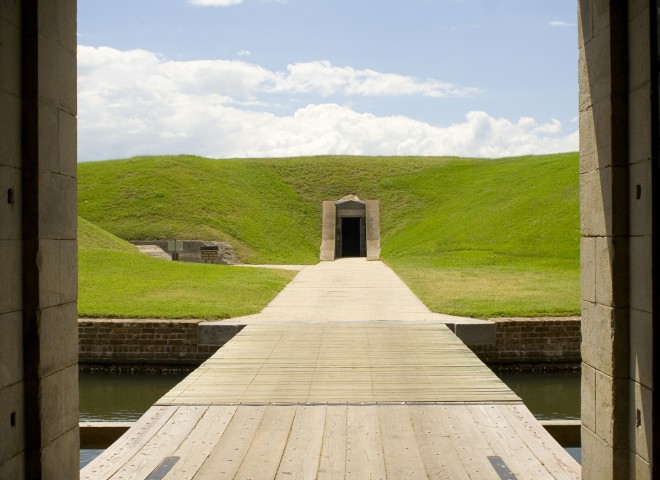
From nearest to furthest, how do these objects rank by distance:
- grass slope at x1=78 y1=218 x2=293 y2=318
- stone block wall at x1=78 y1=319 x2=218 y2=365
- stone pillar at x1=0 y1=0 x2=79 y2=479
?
stone pillar at x1=0 y1=0 x2=79 y2=479, stone block wall at x1=78 y1=319 x2=218 y2=365, grass slope at x1=78 y1=218 x2=293 y2=318

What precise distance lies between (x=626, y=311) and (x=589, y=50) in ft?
5.72

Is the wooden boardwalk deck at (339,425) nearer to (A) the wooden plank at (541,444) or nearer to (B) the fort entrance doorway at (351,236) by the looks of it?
(A) the wooden plank at (541,444)

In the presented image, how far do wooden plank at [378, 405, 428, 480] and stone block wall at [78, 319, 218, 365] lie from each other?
256 inches

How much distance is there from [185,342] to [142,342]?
2.52 feet

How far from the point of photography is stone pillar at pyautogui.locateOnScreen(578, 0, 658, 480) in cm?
446

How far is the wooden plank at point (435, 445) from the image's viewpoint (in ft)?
19.1

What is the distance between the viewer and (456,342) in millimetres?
12047

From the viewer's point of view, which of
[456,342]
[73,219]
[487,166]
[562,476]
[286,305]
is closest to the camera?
[73,219]

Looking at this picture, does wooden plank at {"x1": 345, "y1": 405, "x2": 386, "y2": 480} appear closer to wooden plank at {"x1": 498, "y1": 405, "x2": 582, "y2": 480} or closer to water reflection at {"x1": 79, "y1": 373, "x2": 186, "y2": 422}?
wooden plank at {"x1": 498, "y1": 405, "x2": 582, "y2": 480}

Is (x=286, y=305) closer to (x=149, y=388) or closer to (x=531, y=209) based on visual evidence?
(x=149, y=388)

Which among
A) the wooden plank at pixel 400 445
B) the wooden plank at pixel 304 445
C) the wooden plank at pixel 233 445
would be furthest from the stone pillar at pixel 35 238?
the wooden plank at pixel 400 445

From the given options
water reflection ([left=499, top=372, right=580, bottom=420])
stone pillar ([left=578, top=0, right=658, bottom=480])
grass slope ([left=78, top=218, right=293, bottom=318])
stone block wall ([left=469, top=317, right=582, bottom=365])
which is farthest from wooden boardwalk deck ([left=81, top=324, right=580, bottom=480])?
grass slope ([left=78, top=218, right=293, bottom=318])

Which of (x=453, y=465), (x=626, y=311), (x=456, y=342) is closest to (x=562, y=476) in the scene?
(x=453, y=465)

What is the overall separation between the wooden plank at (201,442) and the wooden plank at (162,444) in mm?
72
